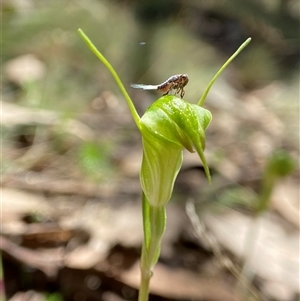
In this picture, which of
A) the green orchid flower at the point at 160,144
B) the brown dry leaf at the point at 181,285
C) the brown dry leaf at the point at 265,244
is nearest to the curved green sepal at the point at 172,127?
the green orchid flower at the point at 160,144

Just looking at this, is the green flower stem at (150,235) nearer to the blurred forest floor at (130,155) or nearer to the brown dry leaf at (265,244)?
the blurred forest floor at (130,155)

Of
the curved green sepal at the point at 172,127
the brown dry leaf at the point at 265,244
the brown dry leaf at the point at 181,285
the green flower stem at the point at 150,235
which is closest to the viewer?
the curved green sepal at the point at 172,127

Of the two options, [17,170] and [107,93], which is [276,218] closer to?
[17,170]

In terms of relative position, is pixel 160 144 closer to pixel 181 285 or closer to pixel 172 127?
pixel 172 127

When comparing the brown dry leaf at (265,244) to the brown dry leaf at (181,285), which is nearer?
the brown dry leaf at (181,285)

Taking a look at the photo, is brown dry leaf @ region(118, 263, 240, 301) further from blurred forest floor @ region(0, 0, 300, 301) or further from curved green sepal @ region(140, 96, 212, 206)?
curved green sepal @ region(140, 96, 212, 206)

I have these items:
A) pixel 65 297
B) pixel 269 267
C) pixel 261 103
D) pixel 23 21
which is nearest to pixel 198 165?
pixel 269 267

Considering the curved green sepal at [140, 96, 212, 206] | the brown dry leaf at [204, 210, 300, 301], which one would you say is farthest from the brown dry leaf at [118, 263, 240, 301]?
the curved green sepal at [140, 96, 212, 206]
